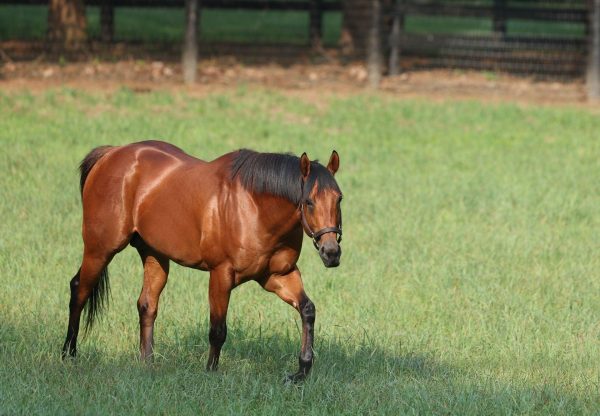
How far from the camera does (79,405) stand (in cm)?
608

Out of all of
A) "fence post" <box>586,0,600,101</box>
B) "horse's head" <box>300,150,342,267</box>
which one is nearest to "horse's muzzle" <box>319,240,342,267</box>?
"horse's head" <box>300,150,342,267</box>

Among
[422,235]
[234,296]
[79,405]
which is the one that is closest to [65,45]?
[422,235]

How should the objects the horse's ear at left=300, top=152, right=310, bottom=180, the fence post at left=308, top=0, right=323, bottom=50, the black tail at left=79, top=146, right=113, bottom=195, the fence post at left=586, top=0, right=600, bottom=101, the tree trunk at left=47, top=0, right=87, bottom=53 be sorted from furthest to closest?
the fence post at left=308, top=0, right=323, bottom=50
the tree trunk at left=47, top=0, right=87, bottom=53
the fence post at left=586, top=0, right=600, bottom=101
the black tail at left=79, top=146, right=113, bottom=195
the horse's ear at left=300, top=152, right=310, bottom=180

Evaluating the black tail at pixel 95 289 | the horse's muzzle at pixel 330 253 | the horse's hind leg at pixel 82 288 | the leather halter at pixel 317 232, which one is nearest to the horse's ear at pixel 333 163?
the leather halter at pixel 317 232

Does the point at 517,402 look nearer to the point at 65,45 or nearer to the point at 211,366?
the point at 211,366

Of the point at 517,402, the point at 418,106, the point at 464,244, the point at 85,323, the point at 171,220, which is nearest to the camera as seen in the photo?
the point at 517,402

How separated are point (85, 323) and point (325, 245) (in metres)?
2.75

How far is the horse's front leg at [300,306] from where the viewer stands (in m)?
6.52

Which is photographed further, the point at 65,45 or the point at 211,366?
the point at 65,45

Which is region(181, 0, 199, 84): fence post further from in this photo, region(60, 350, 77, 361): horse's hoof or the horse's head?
the horse's head

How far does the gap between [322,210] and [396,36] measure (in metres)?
15.3

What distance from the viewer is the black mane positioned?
625cm

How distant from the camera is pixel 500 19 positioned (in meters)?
24.9

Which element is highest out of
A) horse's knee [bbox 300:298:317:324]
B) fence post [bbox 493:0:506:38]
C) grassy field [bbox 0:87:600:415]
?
fence post [bbox 493:0:506:38]
